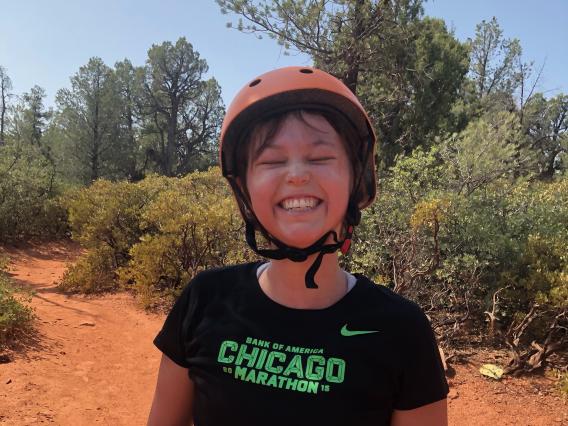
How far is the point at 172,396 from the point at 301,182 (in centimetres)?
80

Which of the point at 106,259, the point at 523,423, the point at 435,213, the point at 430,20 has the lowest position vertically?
the point at 523,423

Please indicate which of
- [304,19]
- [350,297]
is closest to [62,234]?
[304,19]

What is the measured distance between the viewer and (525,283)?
536 centimetres

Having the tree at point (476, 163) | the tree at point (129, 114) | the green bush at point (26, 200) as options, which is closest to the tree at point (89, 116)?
the tree at point (129, 114)

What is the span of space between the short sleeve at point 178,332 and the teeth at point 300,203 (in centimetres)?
45

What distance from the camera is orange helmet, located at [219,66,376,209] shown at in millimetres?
1231

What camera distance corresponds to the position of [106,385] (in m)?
4.62

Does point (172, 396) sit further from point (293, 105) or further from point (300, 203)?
point (293, 105)

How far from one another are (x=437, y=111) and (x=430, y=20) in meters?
3.57

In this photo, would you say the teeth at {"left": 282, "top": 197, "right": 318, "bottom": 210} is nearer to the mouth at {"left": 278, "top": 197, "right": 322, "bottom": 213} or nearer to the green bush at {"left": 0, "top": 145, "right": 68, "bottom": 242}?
the mouth at {"left": 278, "top": 197, "right": 322, "bottom": 213}

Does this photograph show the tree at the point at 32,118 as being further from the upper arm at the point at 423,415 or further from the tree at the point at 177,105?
the upper arm at the point at 423,415

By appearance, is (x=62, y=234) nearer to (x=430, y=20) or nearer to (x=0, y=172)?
(x=0, y=172)

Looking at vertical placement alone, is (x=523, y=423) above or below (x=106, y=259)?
below

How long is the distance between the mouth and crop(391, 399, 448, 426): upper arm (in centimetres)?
58
